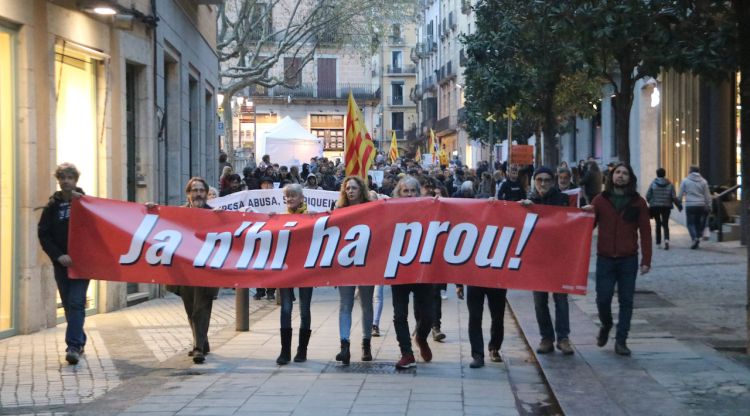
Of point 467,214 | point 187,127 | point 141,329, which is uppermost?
point 187,127

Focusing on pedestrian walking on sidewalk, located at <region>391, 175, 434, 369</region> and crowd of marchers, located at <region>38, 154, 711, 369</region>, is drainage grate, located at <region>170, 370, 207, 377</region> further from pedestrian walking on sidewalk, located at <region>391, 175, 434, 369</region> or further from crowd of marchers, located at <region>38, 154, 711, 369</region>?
pedestrian walking on sidewalk, located at <region>391, 175, 434, 369</region>

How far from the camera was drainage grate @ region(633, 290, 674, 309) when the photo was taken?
13719 millimetres

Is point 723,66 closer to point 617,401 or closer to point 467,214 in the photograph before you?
point 467,214

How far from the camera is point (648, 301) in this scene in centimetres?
1420

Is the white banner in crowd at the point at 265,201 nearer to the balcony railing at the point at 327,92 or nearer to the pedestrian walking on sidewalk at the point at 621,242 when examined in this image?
the pedestrian walking on sidewalk at the point at 621,242

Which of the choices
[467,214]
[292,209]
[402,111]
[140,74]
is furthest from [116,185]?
[402,111]

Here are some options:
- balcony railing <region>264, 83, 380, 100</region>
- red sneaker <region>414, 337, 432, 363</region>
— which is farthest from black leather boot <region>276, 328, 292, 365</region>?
balcony railing <region>264, 83, 380, 100</region>

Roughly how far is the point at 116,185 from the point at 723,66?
8.21 m

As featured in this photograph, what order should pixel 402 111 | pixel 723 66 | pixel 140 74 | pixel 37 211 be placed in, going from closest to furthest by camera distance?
pixel 37 211 < pixel 723 66 < pixel 140 74 < pixel 402 111

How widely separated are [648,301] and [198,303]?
6704 mm

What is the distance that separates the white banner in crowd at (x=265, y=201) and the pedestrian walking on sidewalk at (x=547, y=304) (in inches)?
174

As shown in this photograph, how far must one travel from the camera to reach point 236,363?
10.0 meters

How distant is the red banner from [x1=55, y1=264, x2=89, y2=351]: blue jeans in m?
0.22

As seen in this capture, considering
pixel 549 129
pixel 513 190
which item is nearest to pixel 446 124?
pixel 549 129
